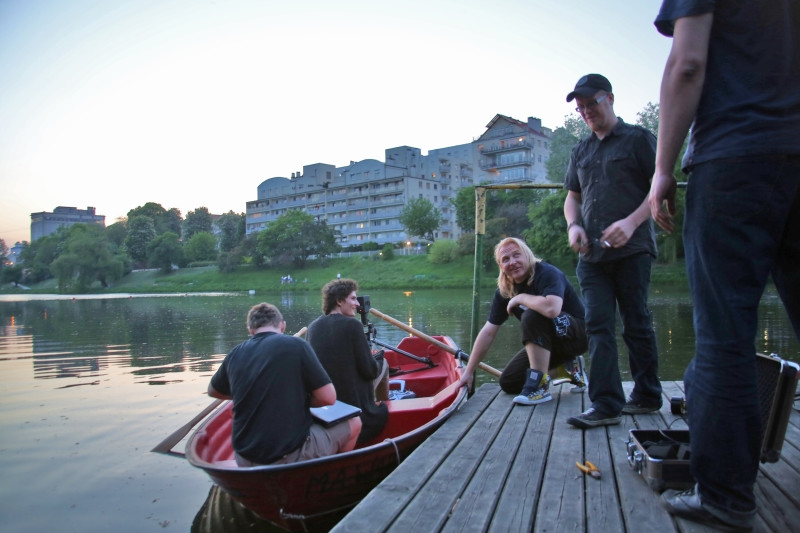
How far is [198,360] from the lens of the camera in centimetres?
1359

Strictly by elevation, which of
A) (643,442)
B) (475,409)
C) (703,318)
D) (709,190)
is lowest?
(475,409)

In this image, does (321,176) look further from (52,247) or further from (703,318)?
(703,318)

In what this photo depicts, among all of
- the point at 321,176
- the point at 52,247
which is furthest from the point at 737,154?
the point at 52,247

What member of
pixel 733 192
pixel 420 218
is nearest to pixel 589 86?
pixel 733 192

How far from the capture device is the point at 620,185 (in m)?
3.88

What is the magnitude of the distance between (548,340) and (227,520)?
3020 mm

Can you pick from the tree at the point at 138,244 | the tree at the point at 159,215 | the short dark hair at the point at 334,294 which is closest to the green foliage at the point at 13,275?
the tree at the point at 138,244

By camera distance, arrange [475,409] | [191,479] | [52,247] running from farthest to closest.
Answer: [52,247] < [191,479] < [475,409]

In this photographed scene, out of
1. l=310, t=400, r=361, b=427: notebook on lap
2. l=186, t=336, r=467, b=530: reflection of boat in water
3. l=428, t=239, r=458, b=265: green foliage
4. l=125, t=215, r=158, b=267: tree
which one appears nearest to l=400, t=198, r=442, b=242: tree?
l=428, t=239, r=458, b=265: green foliage

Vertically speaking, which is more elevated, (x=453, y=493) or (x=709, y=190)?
(x=709, y=190)

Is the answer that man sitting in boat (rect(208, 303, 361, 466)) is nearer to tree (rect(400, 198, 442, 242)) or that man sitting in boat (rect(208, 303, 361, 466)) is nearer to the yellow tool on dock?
the yellow tool on dock

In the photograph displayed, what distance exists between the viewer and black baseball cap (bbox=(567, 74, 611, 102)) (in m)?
3.70

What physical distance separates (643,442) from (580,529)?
806 millimetres

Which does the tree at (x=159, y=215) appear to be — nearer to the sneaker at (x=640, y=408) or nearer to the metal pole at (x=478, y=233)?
the metal pole at (x=478, y=233)
